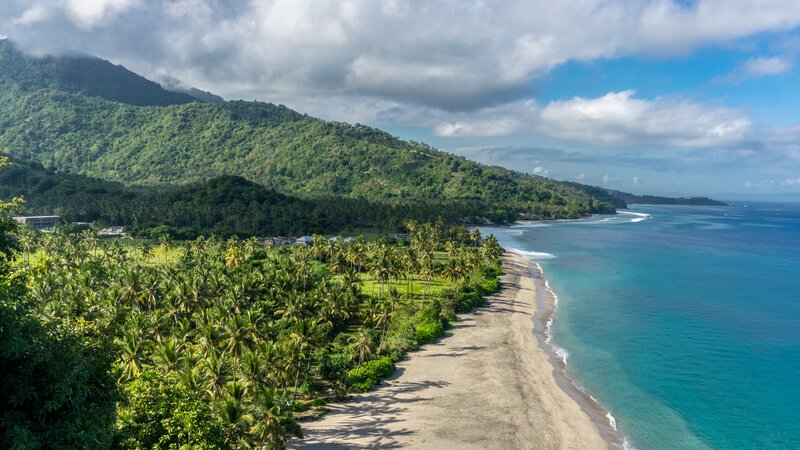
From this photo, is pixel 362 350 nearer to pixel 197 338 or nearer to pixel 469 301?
pixel 197 338

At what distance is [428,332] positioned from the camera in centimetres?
7388

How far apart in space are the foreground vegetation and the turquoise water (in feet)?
77.8

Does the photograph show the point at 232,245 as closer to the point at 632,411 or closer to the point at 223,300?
the point at 223,300

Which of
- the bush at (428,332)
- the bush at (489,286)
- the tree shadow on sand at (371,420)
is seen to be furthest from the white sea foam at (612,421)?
the bush at (489,286)

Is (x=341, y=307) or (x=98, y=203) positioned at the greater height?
(x=98, y=203)

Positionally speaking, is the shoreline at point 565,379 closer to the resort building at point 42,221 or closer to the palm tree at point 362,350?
the palm tree at point 362,350

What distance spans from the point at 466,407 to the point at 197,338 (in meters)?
30.6

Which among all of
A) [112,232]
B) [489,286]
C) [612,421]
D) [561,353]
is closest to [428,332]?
[561,353]

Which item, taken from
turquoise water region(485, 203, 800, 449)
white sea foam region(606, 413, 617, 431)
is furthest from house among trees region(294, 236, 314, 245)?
white sea foam region(606, 413, 617, 431)

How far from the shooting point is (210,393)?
39.7m

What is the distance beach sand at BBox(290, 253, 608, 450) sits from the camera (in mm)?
45125

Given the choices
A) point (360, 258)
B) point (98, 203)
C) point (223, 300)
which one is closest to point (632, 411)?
point (223, 300)

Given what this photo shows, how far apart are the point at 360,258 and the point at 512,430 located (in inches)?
2782

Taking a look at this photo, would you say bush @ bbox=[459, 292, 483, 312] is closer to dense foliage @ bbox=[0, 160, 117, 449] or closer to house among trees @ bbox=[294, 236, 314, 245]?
house among trees @ bbox=[294, 236, 314, 245]
